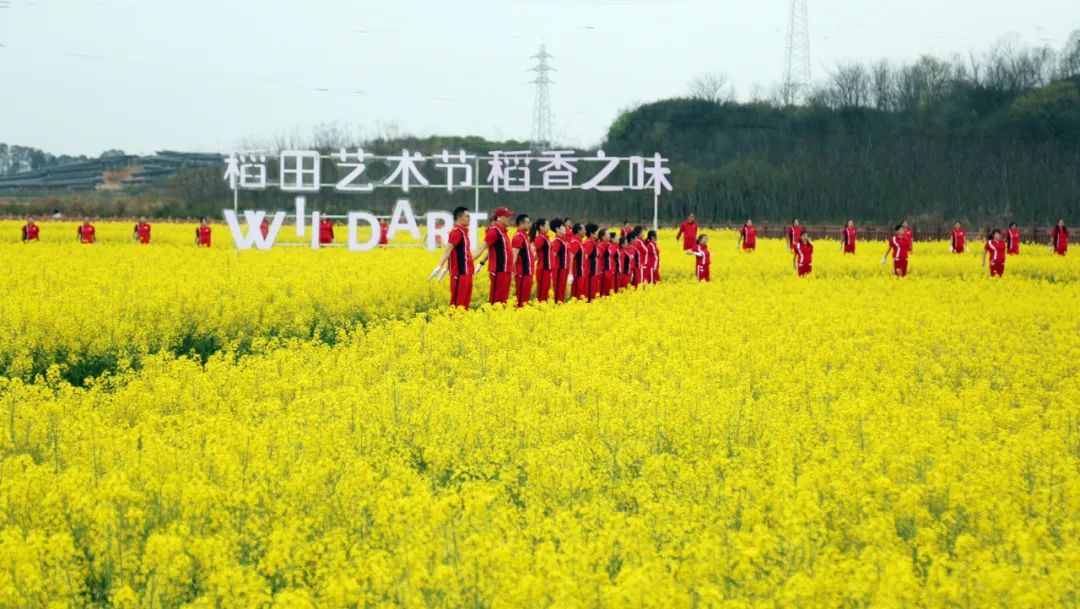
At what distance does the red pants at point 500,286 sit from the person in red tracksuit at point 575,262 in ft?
9.49

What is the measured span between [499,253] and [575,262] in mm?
3745

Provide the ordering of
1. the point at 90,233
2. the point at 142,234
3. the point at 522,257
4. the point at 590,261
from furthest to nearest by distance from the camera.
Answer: the point at 142,234, the point at 90,233, the point at 590,261, the point at 522,257

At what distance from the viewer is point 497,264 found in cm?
1739

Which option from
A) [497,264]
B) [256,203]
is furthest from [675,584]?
[256,203]

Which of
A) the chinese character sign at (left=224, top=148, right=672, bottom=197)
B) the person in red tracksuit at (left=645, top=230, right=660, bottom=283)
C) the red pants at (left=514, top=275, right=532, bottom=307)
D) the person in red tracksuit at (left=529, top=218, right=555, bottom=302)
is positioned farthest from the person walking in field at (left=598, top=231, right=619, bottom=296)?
the chinese character sign at (left=224, top=148, right=672, bottom=197)

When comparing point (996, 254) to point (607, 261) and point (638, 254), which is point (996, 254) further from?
point (607, 261)

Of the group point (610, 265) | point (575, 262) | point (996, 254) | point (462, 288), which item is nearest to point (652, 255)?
point (610, 265)

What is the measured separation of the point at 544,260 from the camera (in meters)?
19.9

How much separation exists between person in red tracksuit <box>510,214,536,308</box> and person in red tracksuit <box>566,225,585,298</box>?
1489 millimetres

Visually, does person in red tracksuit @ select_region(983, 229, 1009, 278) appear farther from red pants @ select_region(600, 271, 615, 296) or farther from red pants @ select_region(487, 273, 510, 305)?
red pants @ select_region(487, 273, 510, 305)

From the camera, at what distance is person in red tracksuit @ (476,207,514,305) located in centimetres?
1698

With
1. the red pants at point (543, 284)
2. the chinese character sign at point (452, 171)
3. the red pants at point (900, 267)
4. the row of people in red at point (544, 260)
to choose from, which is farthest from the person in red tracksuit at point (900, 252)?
the red pants at point (543, 284)

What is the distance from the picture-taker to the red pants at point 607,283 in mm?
22109

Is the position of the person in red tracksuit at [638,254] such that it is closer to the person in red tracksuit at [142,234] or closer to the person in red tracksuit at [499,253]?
the person in red tracksuit at [499,253]
